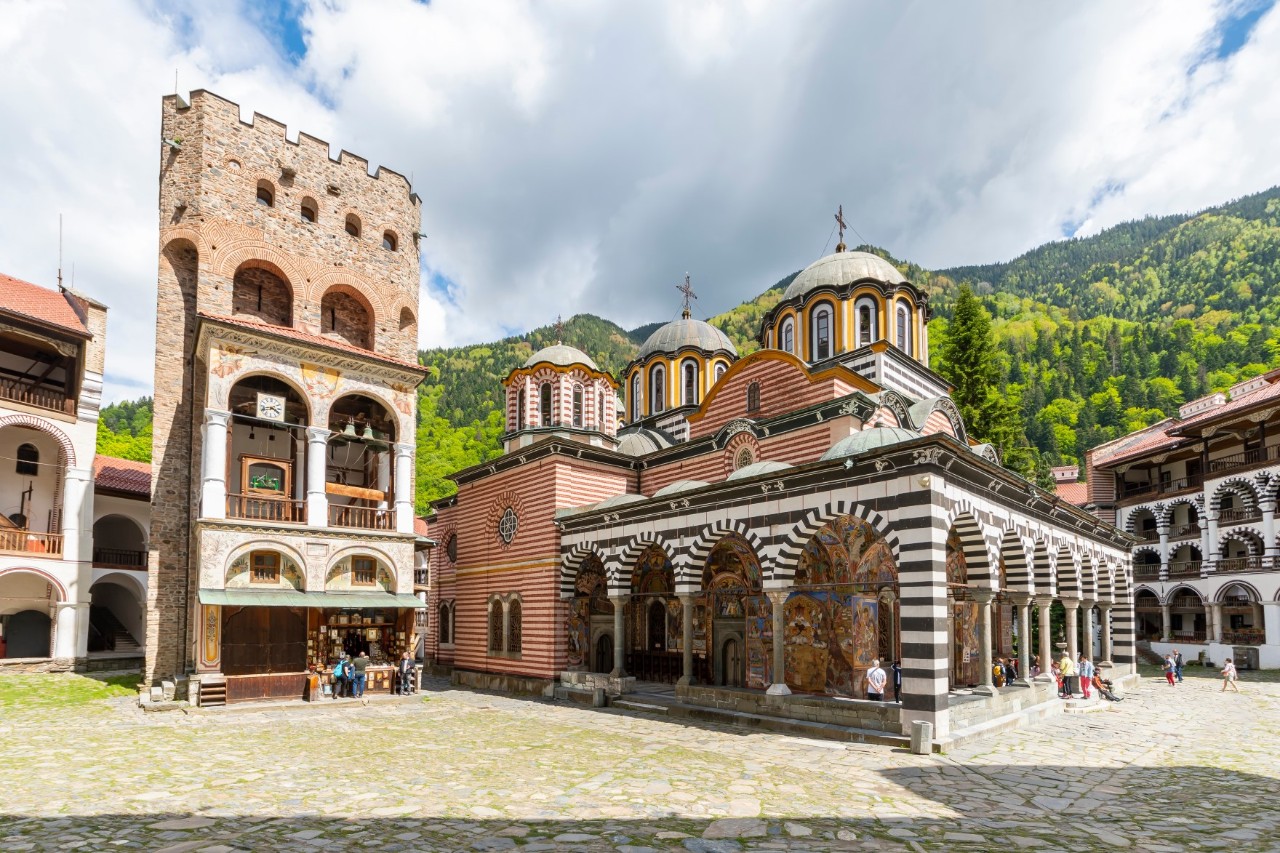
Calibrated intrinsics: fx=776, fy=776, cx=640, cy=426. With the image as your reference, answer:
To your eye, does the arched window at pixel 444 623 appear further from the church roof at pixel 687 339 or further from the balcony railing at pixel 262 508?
the church roof at pixel 687 339

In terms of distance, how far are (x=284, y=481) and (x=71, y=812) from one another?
498 inches

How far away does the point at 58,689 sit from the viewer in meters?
18.7

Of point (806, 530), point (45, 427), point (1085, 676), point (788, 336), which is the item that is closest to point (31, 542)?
point (45, 427)

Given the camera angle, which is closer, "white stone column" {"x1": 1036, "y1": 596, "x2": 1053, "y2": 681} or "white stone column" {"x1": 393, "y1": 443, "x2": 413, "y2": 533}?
"white stone column" {"x1": 1036, "y1": 596, "x2": 1053, "y2": 681}

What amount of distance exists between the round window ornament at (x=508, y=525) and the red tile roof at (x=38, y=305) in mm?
13995

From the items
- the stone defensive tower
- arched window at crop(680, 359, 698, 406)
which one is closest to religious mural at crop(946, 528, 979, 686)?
arched window at crop(680, 359, 698, 406)

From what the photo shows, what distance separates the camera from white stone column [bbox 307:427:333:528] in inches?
762

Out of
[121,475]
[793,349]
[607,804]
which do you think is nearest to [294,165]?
[121,475]

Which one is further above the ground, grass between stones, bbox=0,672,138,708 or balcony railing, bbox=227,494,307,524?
balcony railing, bbox=227,494,307,524

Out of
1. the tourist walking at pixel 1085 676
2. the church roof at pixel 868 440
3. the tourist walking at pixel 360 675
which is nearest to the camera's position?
the church roof at pixel 868 440

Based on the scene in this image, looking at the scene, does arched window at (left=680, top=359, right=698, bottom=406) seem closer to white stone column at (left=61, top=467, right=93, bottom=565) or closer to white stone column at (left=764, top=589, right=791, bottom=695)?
white stone column at (left=764, top=589, right=791, bottom=695)

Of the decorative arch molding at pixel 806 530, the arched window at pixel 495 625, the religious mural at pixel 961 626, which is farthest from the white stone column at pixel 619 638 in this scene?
the religious mural at pixel 961 626

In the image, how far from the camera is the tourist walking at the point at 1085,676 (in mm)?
18375

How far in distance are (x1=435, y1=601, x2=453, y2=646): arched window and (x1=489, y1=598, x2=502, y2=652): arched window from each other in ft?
14.7
